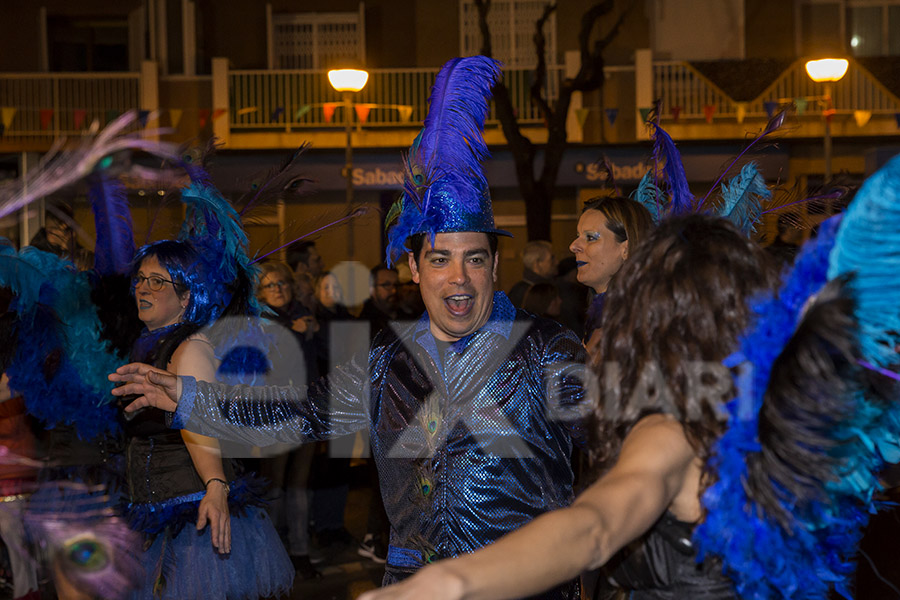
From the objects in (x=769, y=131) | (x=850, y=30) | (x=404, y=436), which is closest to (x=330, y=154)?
Answer: (x=850, y=30)

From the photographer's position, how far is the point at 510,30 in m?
16.8

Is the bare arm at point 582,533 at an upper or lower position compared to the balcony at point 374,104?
lower

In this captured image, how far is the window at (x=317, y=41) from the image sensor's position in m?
17.1

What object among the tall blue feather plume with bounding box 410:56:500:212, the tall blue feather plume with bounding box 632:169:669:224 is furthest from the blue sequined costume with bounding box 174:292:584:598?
the tall blue feather plume with bounding box 632:169:669:224

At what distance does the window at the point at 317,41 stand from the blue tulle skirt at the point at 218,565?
1460cm

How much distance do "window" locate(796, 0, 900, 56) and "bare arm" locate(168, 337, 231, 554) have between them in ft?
51.5

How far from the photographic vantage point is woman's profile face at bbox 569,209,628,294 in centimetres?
398

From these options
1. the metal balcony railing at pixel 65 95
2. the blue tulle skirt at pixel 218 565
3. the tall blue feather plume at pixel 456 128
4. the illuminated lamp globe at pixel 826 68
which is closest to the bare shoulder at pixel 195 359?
the blue tulle skirt at pixel 218 565

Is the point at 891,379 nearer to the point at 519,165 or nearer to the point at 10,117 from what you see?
→ the point at 519,165

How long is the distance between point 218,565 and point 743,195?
255 centimetres

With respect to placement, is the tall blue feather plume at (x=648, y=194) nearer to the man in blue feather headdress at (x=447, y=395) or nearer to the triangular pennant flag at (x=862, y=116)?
the man in blue feather headdress at (x=447, y=395)

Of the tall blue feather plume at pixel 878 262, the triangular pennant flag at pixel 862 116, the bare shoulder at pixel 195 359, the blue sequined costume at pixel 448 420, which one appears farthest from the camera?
the triangular pennant flag at pixel 862 116

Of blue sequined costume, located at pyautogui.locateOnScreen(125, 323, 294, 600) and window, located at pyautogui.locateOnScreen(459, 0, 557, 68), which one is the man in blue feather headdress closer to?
blue sequined costume, located at pyautogui.locateOnScreen(125, 323, 294, 600)

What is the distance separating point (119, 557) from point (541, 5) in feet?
50.0
